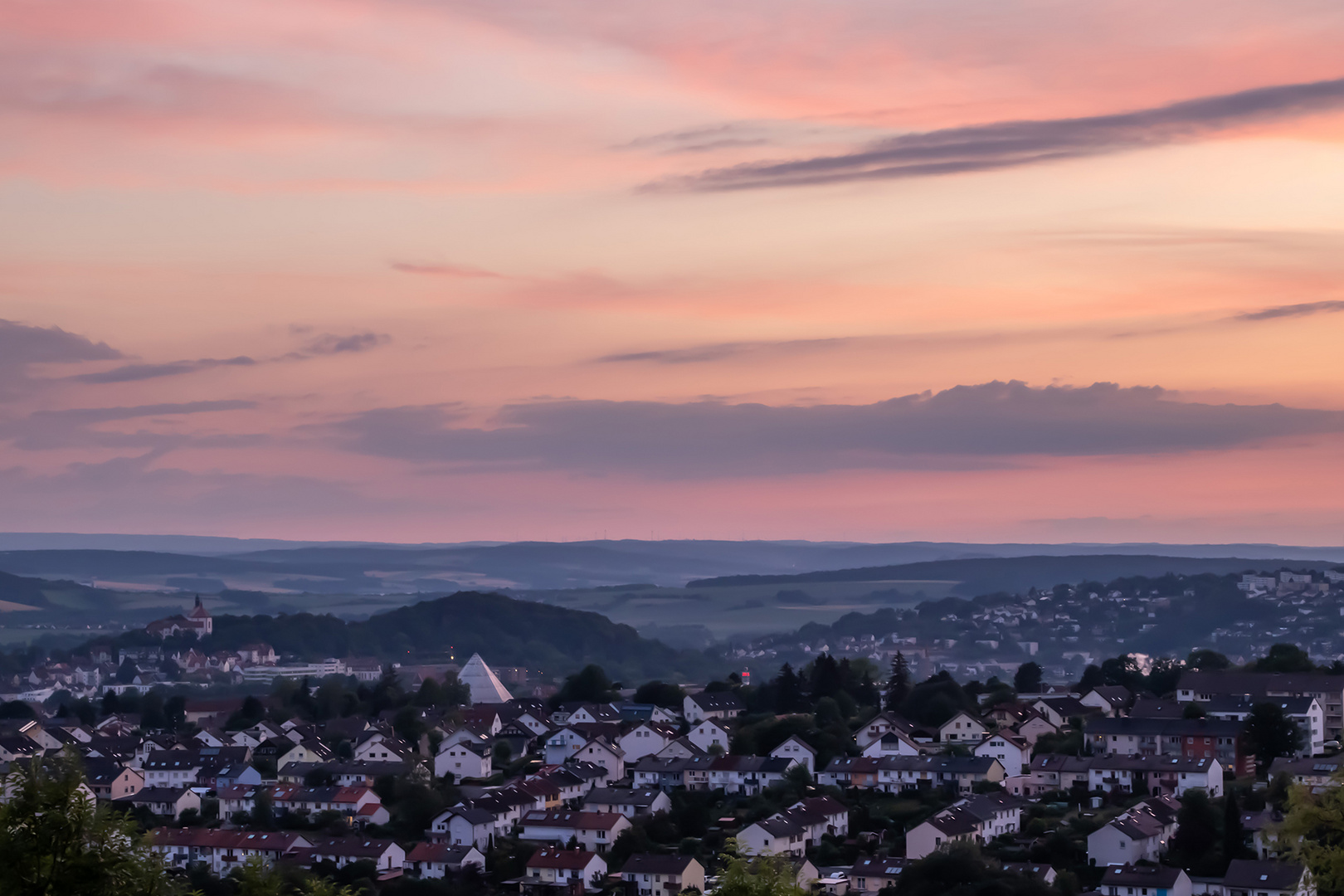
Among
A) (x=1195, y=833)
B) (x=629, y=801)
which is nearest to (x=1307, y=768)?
(x=1195, y=833)

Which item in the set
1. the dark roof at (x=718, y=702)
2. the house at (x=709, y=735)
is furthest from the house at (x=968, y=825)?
the dark roof at (x=718, y=702)

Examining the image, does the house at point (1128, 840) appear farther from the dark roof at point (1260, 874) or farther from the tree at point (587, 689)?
the tree at point (587, 689)

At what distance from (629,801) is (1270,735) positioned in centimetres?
1998

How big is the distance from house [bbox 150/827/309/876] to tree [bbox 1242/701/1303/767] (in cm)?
2922

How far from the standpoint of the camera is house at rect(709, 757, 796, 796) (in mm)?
59062

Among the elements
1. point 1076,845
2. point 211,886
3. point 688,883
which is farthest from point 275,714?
point 1076,845

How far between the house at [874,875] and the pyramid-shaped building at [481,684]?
2057 inches

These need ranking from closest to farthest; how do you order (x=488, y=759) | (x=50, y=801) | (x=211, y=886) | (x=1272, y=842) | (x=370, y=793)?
(x=50, y=801), (x=1272, y=842), (x=211, y=886), (x=370, y=793), (x=488, y=759)

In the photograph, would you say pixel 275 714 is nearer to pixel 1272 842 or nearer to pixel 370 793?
pixel 370 793

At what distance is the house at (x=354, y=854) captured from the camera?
170 ft

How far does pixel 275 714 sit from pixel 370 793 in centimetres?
2450

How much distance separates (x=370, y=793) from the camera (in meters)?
60.4

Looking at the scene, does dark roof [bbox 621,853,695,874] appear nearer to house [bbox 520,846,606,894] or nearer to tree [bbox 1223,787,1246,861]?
house [bbox 520,846,606,894]

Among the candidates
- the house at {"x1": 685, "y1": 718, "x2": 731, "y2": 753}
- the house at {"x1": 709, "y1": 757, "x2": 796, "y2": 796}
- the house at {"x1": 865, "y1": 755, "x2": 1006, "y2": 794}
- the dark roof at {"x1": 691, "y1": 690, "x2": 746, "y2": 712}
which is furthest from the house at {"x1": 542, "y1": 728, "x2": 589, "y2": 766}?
the house at {"x1": 865, "y1": 755, "x2": 1006, "y2": 794}
